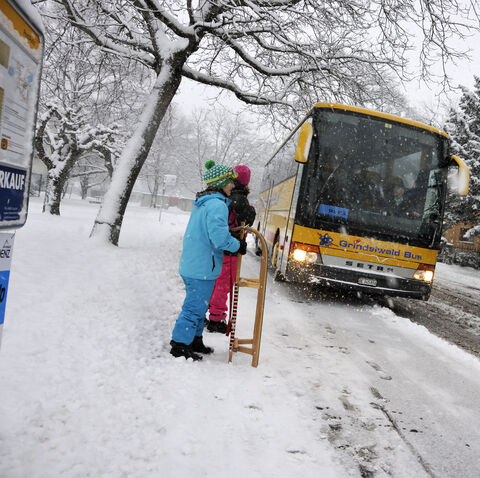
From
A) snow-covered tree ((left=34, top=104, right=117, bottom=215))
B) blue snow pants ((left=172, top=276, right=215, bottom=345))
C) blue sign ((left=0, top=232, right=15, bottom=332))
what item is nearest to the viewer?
blue sign ((left=0, top=232, right=15, bottom=332))

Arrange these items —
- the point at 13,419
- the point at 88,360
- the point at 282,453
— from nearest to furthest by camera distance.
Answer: the point at 13,419 → the point at 282,453 → the point at 88,360

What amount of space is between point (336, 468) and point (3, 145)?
8.00ft

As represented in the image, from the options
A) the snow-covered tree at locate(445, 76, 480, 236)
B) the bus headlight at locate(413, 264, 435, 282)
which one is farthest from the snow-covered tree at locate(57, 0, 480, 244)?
the snow-covered tree at locate(445, 76, 480, 236)

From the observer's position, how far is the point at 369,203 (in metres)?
6.69

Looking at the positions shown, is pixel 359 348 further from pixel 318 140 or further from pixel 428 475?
pixel 318 140

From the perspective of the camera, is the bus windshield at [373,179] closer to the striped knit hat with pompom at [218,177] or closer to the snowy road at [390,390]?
the snowy road at [390,390]

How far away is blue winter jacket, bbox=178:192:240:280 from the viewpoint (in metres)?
3.40

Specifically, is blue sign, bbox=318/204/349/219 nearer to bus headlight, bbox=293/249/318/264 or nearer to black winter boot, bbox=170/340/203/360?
bus headlight, bbox=293/249/318/264

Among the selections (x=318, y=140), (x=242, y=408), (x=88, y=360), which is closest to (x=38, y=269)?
(x=88, y=360)

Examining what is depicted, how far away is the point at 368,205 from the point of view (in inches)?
263

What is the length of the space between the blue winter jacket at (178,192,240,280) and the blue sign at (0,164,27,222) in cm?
201

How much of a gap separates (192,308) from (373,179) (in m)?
4.56

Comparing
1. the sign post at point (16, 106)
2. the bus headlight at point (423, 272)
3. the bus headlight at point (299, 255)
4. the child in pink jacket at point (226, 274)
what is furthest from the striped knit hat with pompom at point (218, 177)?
the bus headlight at point (423, 272)

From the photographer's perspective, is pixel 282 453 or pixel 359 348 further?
pixel 359 348
